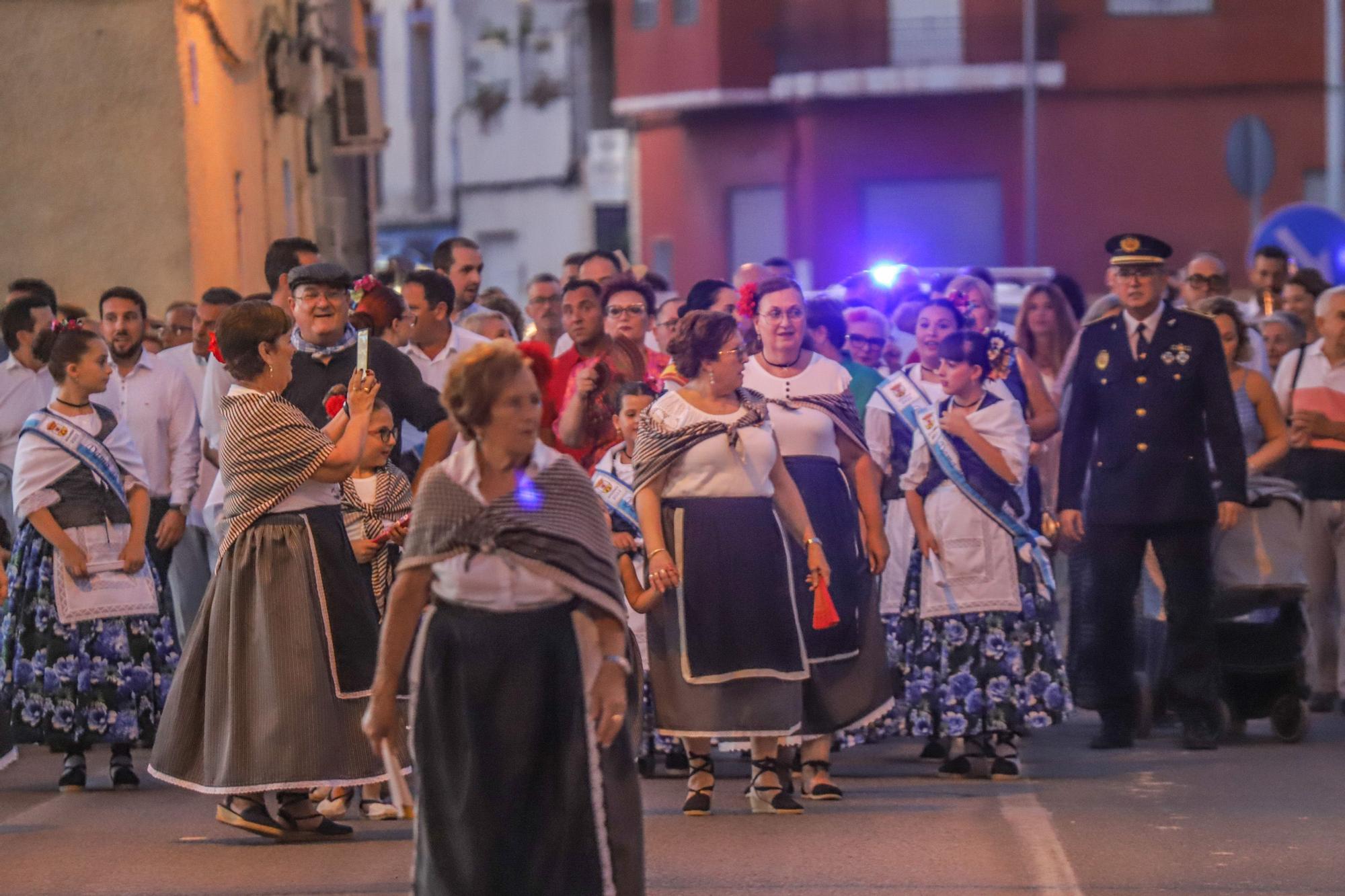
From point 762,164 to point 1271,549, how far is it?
30173mm

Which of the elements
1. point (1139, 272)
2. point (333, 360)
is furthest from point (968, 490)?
point (333, 360)

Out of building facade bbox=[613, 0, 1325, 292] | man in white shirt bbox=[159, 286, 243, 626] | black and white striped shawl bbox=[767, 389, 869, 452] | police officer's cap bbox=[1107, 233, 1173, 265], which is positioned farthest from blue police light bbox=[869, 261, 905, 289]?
building facade bbox=[613, 0, 1325, 292]

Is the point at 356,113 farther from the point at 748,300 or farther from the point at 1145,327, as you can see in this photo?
the point at 748,300

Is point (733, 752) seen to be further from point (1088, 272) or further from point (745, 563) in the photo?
point (1088, 272)

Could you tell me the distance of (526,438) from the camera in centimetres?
694

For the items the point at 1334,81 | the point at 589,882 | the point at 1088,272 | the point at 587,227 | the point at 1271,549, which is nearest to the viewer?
the point at 589,882

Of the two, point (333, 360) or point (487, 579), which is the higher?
point (333, 360)

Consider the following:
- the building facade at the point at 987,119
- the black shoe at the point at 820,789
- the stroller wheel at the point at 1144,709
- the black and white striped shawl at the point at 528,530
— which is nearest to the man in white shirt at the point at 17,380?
the black shoe at the point at 820,789

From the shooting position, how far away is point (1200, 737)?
1193 cm

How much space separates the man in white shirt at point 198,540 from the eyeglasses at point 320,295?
10.8 feet

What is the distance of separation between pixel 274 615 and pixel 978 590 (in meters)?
3.23

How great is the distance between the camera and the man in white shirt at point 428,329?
478 inches

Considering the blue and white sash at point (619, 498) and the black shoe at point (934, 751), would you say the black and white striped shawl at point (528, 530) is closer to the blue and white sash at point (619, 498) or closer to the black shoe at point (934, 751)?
the blue and white sash at point (619, 498)

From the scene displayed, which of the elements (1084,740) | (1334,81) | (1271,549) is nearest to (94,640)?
(1084,740)
